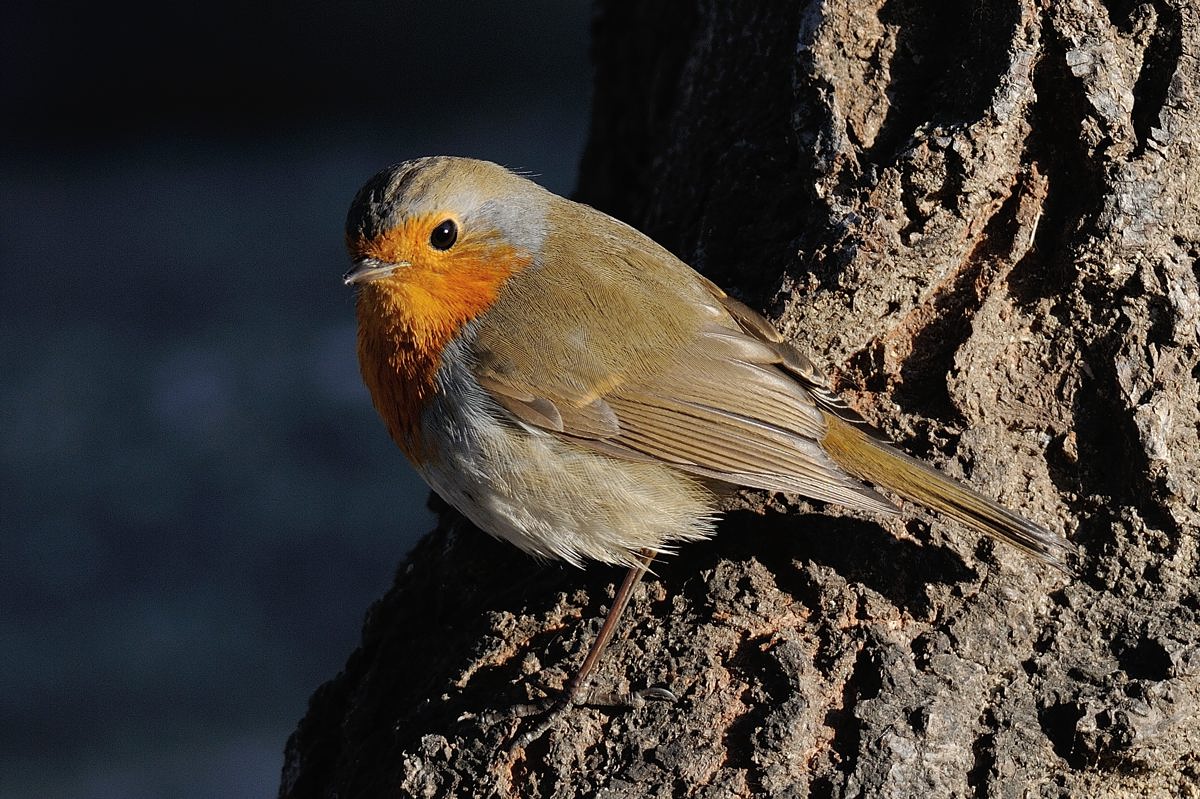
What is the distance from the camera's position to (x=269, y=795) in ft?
16.5

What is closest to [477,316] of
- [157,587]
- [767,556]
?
[767,556]

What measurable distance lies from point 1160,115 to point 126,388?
5.23m

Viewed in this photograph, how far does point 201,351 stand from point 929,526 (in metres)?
4.91

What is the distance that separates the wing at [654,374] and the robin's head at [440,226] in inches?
5.0

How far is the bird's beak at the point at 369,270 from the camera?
272 cm

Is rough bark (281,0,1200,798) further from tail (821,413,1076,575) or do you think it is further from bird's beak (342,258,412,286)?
bird's beak (342,258,412,286)

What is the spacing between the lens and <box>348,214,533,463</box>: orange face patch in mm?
2793

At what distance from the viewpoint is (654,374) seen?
2771 mm

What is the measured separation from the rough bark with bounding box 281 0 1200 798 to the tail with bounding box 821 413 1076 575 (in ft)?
0.22

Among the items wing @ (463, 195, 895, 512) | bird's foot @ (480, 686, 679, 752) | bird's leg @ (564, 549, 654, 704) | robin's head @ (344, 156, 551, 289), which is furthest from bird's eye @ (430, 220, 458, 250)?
bird's foot @ (480, 686, 679, 752)

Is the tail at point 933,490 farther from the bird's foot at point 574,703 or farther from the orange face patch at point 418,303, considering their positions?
the orange face patch at point 418,303

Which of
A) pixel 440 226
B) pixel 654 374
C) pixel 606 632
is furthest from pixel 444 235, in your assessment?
pixel 606 632

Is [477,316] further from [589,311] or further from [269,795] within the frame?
[269,795]

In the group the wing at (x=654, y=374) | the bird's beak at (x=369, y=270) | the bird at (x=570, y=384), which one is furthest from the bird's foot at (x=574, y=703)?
the bird's beak at (x=369, y=270)
